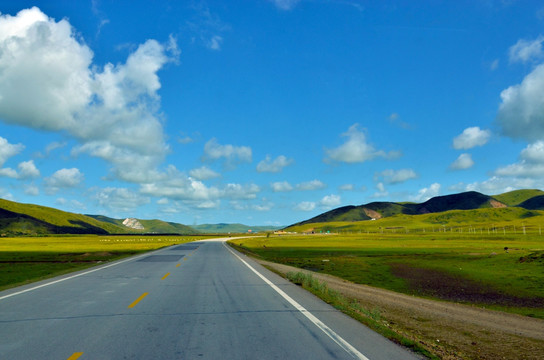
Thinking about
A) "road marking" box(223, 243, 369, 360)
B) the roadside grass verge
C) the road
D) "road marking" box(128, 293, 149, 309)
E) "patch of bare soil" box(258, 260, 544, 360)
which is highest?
"road marking" box(128, 293, 149, 309)

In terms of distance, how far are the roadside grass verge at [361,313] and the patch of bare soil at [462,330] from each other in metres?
0.30

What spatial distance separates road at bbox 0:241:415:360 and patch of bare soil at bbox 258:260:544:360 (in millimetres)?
1447

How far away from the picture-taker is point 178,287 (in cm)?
1447

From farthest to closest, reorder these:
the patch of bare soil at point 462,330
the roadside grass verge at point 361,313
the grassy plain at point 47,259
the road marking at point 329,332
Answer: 1. the grassy plain at point 47,259
2. the patch of bare soil at point 462,330
3. the roadside grass verge at point 361,313
4. the road marking at point 329,332

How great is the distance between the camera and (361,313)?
35.2 ft

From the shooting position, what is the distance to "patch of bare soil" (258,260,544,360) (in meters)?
7.63

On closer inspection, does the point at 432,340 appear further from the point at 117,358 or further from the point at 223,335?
the point at 117,358

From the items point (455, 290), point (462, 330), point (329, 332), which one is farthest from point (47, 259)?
point (462, 330)

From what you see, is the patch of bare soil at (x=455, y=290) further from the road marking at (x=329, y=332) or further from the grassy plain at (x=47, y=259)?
the grassy plain at (x=47, y=259)

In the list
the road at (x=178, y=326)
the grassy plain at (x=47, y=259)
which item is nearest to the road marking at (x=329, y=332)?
the road at (x=178, y=326)

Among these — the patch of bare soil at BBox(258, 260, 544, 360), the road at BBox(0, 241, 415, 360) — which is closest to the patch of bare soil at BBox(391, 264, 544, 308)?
the patch of bare soil at BBox(258, 260, 544, 360)

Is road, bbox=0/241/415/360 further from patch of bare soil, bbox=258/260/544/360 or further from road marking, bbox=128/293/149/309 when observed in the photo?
patch of bare soil, bbox=258/260/544/360

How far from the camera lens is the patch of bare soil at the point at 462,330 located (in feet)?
25.0

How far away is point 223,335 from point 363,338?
263 centimetres
